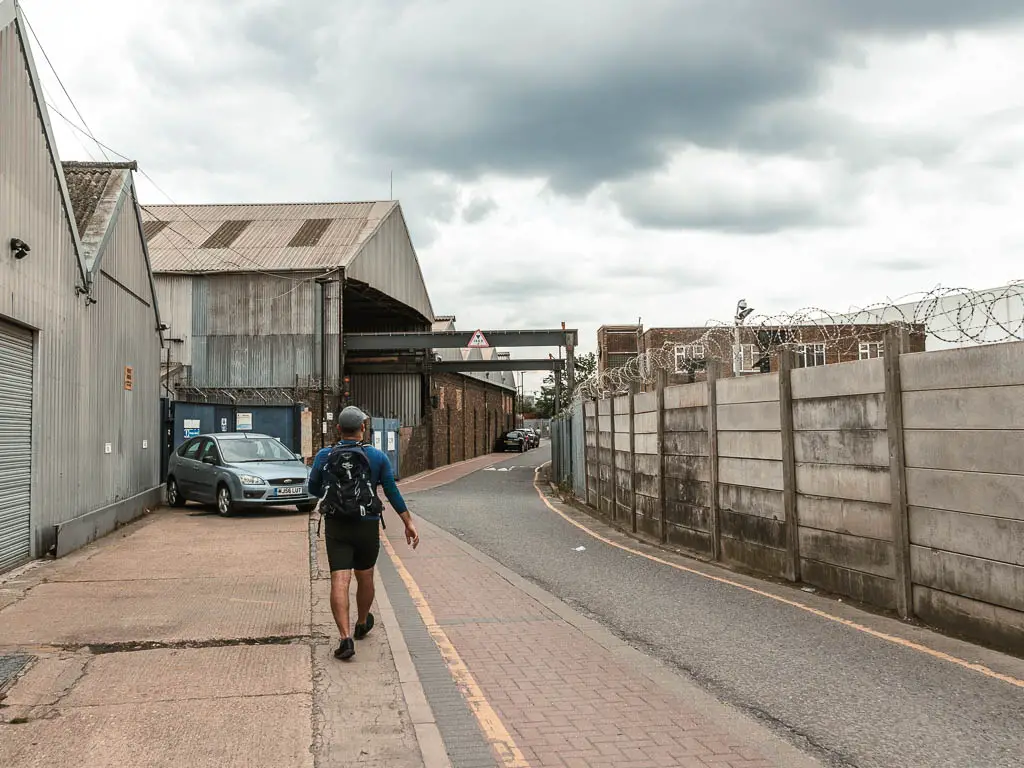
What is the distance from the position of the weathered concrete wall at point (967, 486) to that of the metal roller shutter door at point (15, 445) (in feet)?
30.0

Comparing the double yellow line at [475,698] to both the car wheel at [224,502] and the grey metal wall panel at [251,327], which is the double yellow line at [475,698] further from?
the grey metal wall panel at [251,327]

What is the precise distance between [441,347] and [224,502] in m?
23.1

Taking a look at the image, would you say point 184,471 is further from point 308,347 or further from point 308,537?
point 308,347

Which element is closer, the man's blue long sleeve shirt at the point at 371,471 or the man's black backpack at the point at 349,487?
the man's black backpack at the point at 349,487

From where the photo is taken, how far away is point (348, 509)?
20.4ft

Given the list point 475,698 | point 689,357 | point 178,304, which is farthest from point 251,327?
point 475,698

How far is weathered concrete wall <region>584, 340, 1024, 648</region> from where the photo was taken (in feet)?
20.8

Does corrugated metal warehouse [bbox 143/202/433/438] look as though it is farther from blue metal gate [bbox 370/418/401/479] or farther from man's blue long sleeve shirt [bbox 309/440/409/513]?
man's blue long sleeve shirt [bbox 309/440/409/513]

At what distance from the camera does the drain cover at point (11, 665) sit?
5.60 metres

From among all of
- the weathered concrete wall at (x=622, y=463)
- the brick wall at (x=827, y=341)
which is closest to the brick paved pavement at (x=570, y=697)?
the brick wall at (x=827, y=341)

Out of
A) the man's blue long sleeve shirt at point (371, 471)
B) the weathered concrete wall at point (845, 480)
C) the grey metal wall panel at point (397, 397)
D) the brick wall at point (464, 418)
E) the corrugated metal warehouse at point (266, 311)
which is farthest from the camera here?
the brick wall at point (464, 418)

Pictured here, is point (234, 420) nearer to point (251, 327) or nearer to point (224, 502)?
point (224, 502)

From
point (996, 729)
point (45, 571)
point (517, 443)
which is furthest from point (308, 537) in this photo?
point (517, 443)

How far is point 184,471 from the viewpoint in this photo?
18312 millimetres
